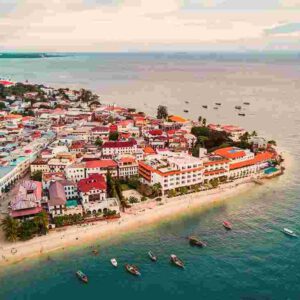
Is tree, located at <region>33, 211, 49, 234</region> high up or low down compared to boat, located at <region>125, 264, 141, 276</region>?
up

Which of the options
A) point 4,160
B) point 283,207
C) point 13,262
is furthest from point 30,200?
point 283,207

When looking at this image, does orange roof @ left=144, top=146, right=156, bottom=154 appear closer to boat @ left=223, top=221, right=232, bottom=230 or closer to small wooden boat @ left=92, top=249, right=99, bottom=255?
boat @ left=223, top=221, right=232, bottom=230

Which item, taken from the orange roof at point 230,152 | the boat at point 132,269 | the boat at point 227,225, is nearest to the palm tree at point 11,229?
the boat at point 132,269

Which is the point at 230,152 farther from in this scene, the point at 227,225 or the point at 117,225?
the point at 117,225

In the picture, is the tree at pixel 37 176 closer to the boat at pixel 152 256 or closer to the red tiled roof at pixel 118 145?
the red tiled roof at pixel 118 145

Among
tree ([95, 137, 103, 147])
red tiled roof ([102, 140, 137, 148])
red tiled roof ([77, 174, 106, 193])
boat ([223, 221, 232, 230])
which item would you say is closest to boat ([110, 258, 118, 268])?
red tiled roof ([77, 174, 106, 193])

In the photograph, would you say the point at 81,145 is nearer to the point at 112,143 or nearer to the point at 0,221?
the point at 112,143
